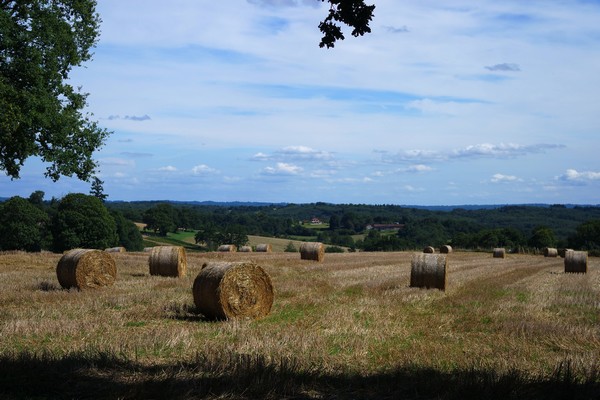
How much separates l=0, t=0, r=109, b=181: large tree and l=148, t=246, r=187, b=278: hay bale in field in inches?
244

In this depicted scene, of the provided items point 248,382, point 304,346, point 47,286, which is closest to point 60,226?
point 47,286

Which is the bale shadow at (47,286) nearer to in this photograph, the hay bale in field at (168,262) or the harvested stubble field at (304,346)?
the harvested stubble field at (304,346)

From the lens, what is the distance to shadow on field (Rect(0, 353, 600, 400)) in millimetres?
6246

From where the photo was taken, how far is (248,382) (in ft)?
21.6

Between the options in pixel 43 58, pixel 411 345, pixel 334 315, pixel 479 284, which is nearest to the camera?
pixel 411 345

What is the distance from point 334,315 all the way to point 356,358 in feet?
12.1

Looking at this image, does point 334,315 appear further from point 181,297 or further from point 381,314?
point 181,297

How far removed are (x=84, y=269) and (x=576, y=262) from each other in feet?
76.7

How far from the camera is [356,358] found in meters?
8.38

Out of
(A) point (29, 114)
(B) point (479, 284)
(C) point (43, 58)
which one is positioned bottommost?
(B) point (479, 284)

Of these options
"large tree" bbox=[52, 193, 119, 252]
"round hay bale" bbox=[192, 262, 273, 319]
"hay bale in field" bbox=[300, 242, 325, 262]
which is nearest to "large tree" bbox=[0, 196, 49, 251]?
"large tree" bbox=[52, 193, 119, 252]

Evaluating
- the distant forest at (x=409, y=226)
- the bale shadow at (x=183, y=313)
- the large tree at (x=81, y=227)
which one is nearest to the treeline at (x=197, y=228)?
the large tree at (x=81, y=227)

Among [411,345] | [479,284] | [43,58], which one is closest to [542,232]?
[479,284]

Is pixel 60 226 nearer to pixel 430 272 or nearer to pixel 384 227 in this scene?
pixel 430 272
